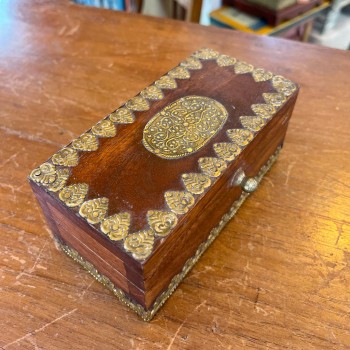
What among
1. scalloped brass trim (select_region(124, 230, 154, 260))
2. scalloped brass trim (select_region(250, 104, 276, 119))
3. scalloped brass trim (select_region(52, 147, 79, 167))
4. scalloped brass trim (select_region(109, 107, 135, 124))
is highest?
scalloped brass trim (select_region(250, 104, 276, 119))

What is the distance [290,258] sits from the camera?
30.3 inches

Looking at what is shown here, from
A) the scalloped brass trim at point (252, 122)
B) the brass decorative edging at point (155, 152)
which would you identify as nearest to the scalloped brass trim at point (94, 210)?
the brass decorative edging at point (155, 152)

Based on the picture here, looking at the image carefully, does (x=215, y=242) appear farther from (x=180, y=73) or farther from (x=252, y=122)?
(x=180, y=73)

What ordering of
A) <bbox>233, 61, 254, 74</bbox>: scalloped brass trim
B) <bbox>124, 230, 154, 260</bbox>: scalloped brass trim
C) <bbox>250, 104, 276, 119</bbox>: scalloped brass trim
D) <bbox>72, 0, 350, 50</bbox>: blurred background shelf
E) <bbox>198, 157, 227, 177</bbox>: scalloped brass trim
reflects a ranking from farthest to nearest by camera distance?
<bbox>72, 0, 350, 50</bbox>: blurred background shelf → <bbox>233, 61, 254, 74</bbox>: scalloped brass trim → <bbox>250, 104, 276, 119</bbox>: scalloped brass trim → <bbox>198, 157, 227, 177</bbox>: scalloped brass trim → <bbox>124, 230, 154, 260</bbox>: scalloped brass trim

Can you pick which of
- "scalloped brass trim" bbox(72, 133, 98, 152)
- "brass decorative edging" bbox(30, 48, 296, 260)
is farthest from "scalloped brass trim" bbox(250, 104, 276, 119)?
"scalloped brass trim" bbox(72, 133, 98, 152)

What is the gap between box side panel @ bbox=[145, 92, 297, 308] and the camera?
0.60m

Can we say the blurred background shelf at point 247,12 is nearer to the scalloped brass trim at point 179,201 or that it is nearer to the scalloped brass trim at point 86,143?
the scalloped brass trim at point 86,143

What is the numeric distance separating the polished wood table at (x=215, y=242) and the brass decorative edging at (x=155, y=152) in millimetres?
208

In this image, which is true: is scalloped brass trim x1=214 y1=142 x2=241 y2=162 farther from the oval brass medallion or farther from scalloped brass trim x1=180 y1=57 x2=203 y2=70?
scalloped brass trim x1=180 y1=57 x2=203 y2=70

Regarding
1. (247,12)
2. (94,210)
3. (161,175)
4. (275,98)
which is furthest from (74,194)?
(247,12)

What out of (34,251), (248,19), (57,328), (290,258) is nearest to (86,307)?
(57,328)

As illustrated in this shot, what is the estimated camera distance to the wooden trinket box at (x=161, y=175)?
587 millimetres

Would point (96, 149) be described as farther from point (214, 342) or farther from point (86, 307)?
point (214, 342)

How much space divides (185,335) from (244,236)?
9.7 inches
